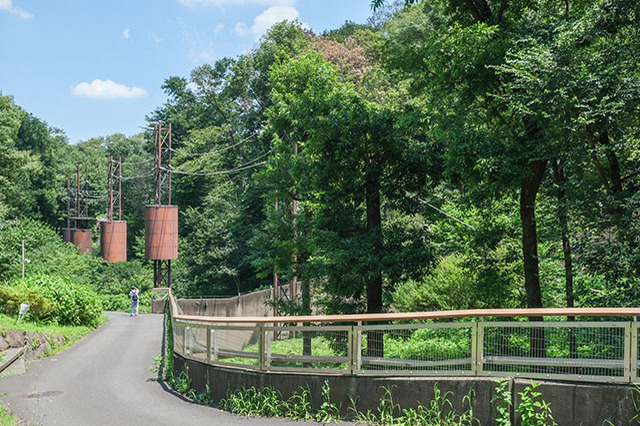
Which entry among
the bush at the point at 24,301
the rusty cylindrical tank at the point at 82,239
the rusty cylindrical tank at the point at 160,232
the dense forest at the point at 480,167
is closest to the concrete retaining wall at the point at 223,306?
the rusty cylindrical tank at the point at 160,232

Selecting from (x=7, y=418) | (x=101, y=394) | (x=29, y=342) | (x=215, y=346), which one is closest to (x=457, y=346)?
(x=215, y=346)

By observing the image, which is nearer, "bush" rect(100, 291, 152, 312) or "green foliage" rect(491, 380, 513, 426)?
"green foliage" rect(491, 380, 513, 426)

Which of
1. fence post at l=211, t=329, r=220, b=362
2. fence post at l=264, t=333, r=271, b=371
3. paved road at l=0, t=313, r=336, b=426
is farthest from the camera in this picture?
fence post at l=211, t=329, r=220, b=362

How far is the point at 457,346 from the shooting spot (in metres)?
6.57

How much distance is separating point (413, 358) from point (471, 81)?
8098 millimetres

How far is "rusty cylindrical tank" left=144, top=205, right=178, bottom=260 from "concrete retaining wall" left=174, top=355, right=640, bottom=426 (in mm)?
29690

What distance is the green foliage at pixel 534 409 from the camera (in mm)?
5785

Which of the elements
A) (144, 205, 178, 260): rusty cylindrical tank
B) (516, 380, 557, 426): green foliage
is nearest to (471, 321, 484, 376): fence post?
(516, 380, 557, 426): green foliage

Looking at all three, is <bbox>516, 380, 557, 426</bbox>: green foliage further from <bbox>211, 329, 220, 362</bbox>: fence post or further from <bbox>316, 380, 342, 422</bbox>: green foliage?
<bbox>211, 329, 220, 362</bbox>: fence post

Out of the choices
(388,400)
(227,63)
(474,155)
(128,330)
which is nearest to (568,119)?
(474,155)

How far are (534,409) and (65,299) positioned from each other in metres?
19.1

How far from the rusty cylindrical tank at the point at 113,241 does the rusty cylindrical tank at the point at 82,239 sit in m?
8.69

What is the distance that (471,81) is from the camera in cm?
1305

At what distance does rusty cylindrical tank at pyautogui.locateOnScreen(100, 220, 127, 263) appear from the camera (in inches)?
1956
